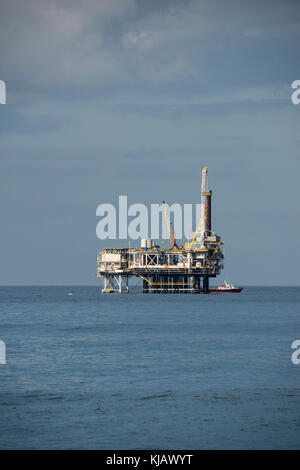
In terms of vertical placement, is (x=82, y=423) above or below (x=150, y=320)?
below

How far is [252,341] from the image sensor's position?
260 feet

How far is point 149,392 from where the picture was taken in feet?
152

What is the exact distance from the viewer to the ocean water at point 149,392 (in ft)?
116

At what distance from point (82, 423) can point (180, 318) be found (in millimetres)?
82743

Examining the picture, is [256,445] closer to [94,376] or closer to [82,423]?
[82,423]

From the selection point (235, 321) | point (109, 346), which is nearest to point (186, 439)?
point (109, 346)

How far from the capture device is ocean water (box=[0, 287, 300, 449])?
116ft
